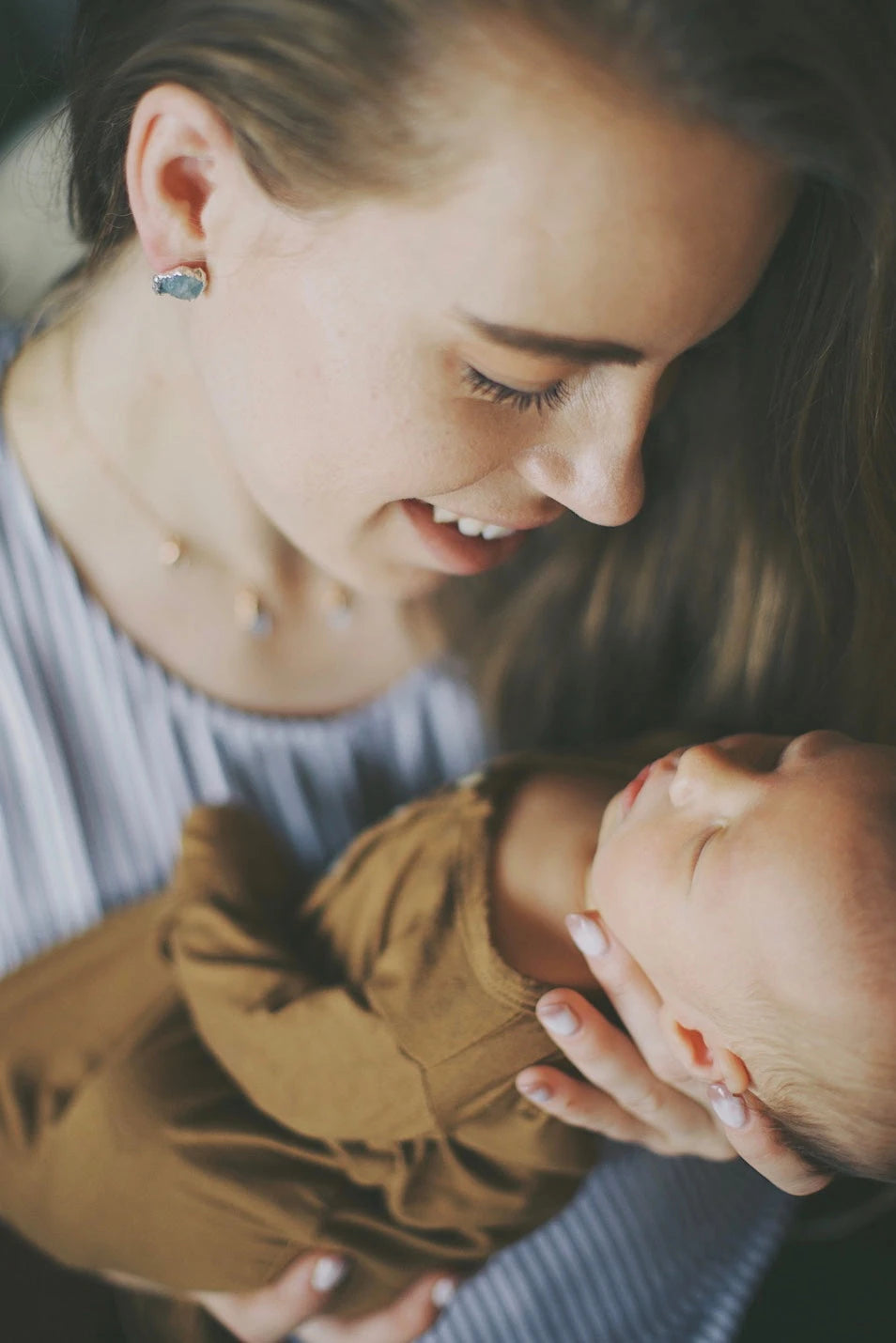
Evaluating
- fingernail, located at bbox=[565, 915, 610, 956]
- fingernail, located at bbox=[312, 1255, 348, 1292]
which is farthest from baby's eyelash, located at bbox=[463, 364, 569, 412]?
fingernail, located at bbox=[312, 1255, 348, 1292]

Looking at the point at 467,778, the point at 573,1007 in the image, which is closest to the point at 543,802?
the point at 467,778

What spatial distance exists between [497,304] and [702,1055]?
1.86ft

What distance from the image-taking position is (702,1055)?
2.82 ft

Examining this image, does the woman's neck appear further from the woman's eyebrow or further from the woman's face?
the woman's eyebrow

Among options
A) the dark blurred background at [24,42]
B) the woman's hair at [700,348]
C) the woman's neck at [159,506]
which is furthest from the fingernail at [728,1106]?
the dark blurred background at [24,42]

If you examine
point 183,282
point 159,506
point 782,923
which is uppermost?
point 183,282

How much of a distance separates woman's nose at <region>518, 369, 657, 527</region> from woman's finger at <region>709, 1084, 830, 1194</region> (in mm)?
436

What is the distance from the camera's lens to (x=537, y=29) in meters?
0.67

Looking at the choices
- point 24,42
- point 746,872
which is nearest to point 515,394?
point 746,872

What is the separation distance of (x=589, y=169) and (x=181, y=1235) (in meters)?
0.89

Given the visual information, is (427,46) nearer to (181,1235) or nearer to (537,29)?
(537,29)

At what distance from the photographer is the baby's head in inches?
28.2

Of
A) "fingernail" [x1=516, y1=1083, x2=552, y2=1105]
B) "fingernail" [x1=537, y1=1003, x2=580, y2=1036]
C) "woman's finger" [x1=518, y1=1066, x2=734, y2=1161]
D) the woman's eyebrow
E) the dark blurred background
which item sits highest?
the dark blurred background

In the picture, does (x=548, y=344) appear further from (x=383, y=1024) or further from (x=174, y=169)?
(x=383, y=1024)
